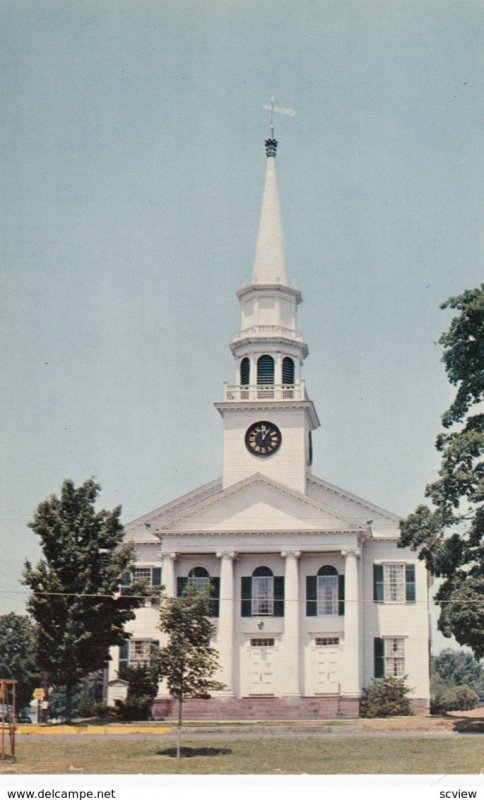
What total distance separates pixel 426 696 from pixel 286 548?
9385 millimetres

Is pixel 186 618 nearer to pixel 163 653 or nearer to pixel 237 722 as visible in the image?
pixel 163 653

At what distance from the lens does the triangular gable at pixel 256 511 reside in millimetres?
49156

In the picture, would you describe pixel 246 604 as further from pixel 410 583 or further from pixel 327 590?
pixel 410 583

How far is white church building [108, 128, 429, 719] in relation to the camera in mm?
47938

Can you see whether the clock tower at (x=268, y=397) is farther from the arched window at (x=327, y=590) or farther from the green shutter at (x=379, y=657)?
the green shutter at (x=379, y=657)

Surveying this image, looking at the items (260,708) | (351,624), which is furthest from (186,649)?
(351,624)

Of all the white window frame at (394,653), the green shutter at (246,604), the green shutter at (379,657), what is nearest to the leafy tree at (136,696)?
the green shutter at (246,604)

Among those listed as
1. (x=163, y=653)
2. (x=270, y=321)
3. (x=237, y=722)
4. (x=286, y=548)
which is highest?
(x=270, y=321)

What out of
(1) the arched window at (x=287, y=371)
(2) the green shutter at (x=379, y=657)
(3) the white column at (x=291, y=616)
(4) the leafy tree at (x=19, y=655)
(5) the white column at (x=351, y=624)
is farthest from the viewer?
(1) the arched window at (x=287, y=371)

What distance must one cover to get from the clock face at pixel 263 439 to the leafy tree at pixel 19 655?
537 inches
